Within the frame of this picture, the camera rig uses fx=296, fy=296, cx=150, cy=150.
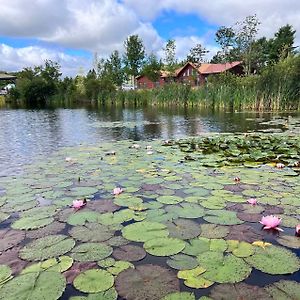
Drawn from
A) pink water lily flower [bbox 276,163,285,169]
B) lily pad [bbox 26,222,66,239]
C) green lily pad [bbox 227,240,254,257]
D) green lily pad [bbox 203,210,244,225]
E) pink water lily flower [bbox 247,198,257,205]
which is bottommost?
lily pad [bbox 26,222,66,239]

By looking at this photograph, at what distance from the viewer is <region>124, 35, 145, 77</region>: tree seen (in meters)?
39.1

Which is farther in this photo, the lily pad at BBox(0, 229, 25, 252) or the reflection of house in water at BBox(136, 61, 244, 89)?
the reflection of house in water at BBox(136, 61, 244, 89)

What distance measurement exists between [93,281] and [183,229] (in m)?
0.83

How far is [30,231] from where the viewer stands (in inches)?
85.9

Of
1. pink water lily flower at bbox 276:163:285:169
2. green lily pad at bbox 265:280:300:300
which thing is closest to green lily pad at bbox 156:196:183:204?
green lily pad at bbox 265:280:300:300

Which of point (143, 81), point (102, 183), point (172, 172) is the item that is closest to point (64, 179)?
point (102, 183)

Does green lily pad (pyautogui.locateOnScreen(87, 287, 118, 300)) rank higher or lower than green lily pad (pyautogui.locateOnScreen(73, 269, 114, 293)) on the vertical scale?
lower

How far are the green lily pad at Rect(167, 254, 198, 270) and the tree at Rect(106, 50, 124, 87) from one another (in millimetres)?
41499

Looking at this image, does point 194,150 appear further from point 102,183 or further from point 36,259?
point 36,259

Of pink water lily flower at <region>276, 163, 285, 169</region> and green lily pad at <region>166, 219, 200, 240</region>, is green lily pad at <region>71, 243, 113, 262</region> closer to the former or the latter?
green lily pad at <region>166, 219, 200, 240</region>

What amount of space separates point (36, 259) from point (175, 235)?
906 mm

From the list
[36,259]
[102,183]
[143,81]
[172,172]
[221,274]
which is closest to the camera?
[221,274]

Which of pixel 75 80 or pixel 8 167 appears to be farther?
pixel 75 80

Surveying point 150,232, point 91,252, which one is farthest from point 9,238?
point 150,232
